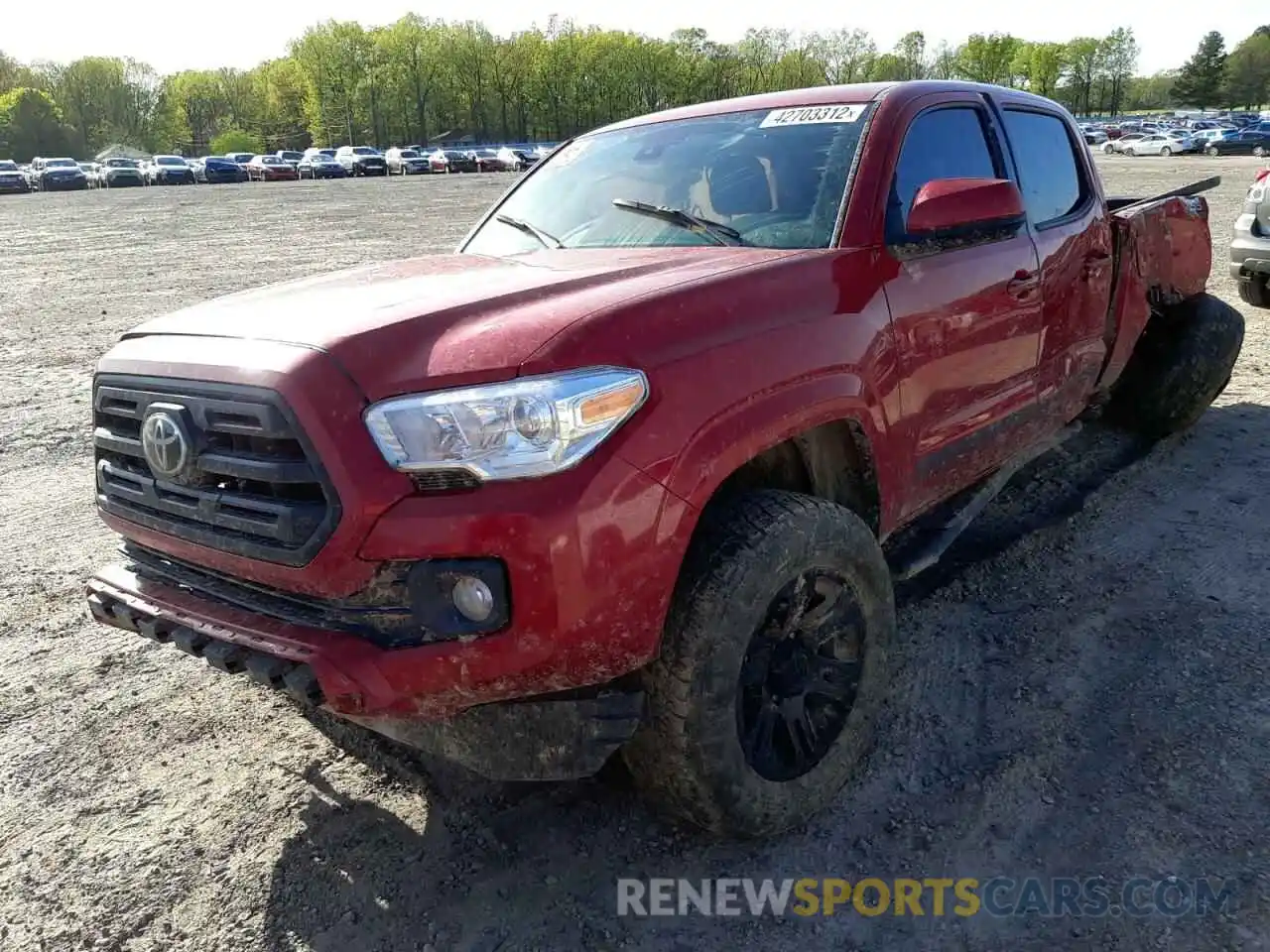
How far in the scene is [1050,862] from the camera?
2.48 meters

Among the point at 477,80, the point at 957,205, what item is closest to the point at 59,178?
the point at 477,80

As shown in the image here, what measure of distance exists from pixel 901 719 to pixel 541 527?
1.66 meters

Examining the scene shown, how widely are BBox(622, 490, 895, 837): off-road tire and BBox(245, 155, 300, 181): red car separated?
2330 inches

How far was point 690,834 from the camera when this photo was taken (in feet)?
8.71

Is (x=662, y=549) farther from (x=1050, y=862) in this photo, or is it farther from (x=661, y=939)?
(x=1050, y=862)

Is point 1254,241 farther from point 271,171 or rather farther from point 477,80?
point 477,80

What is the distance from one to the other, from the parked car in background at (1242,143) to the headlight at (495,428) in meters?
59.6

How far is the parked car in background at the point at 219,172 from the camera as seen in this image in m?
53.8

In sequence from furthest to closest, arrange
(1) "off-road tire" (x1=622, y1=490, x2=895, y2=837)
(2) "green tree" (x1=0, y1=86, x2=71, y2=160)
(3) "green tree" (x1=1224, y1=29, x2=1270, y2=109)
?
(3) "green tree" (x1=1224, y1=29, x2=1270, y2=109)
(2) "green tree" (x1=0, y1=86, x2=71, y2=160)
(1) "off-road tire" (x1=622, y1=490, x2=895, y2=837)

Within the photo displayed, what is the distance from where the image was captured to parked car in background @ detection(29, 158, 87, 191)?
50.2m

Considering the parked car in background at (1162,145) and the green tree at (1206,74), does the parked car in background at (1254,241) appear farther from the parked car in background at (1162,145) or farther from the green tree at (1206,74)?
the green tree at (1206,74)

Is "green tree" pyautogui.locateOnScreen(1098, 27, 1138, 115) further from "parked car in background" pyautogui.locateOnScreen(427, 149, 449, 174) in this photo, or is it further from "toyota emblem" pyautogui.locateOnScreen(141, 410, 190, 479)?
"toyota emblem" pyautogui.locateOnScreen(141, 410, 190, 479)

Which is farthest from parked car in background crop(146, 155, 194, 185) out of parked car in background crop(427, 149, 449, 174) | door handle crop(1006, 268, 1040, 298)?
door handle crop(1006, 268, 1040, 298)

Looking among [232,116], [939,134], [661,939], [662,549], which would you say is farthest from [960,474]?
[232,116]
